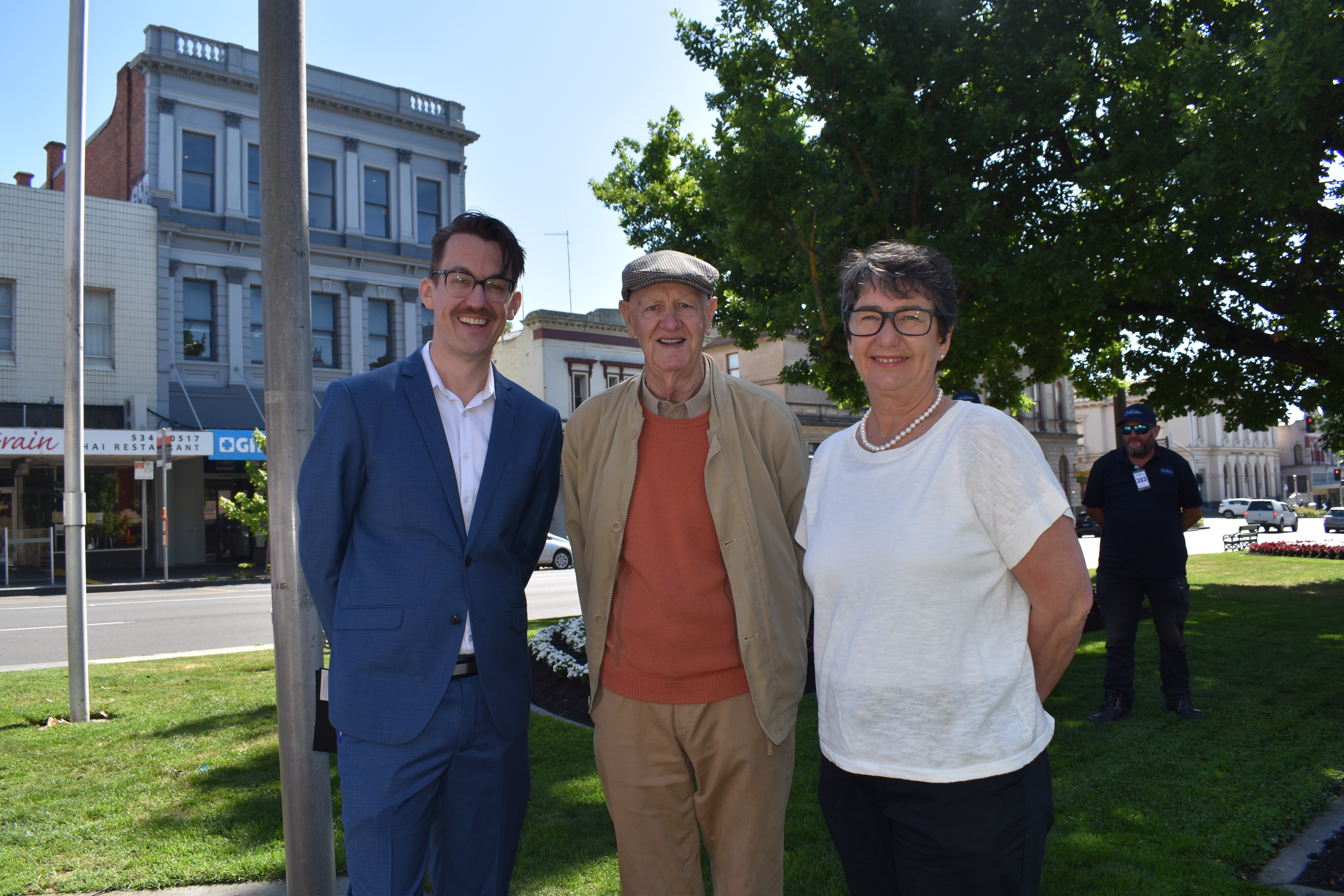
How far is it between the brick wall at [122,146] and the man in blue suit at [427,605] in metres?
Result: 27.0

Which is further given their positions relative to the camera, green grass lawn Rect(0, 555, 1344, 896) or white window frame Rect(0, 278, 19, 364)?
white window frame Rect(0, 278, 19, 364)

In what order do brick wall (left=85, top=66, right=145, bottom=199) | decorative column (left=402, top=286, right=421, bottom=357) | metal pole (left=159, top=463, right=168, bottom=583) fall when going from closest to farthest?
metal pole (left=159, top=463, right=168, bottom=583)
brick wall (left=85, top=66, right=145, bottom=199)
decorative column (left=402, top=286, right=421, bottom=357)

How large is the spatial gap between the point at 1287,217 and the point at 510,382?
9.81 metres

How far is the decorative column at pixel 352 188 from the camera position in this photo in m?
28.2

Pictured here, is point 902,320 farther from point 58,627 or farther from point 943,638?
point 58,627

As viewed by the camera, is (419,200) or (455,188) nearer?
(419,200)

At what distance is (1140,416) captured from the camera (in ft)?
21.6

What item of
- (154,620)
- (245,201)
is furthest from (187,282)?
(154,620)

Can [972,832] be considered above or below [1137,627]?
above

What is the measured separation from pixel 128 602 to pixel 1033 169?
1765 cm

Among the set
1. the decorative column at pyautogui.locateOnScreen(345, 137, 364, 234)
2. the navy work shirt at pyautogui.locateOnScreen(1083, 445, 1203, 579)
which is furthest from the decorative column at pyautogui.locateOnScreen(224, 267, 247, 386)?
the navy work shirt at pyautogui.locateOnScreen(1083, 445, 1203, 579)

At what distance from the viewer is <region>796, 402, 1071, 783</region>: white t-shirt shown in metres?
2.08

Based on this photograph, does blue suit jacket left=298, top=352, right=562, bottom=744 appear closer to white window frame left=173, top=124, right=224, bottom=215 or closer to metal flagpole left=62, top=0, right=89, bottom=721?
metal flagpole left=62, top=0, right=89, bottom=721

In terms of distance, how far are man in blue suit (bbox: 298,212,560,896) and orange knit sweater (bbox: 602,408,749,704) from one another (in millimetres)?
329
